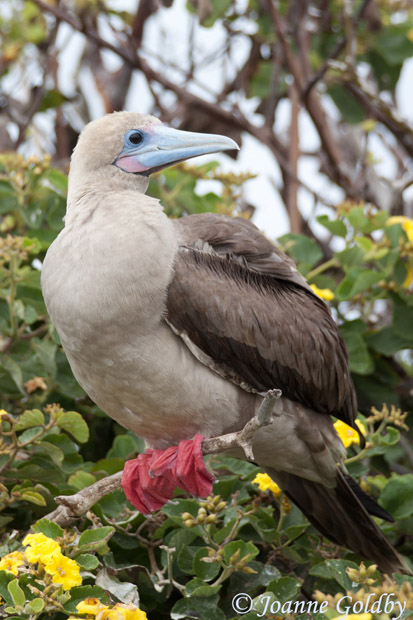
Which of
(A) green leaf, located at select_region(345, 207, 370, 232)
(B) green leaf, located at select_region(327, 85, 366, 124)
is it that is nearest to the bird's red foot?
(A) green leaf, located at select_region(345, 207, 370, 232)

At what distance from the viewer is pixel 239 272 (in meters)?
4.32

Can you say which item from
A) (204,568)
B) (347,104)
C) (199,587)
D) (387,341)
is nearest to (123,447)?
(204,568)

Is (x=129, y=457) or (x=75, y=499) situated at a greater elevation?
(x=75, y=499)

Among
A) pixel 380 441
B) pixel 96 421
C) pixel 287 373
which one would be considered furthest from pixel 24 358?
pixel 380 441

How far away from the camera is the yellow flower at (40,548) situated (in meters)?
3.19

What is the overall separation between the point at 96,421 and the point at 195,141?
1.57 meters

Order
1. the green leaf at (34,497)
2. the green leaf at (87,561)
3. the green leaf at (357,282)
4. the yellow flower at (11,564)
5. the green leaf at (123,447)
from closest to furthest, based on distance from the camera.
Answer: the yellow flower at (11,564) → the green leaf at (87,561) → the green leaf at (34,497) → the green leaf at (123,447) → the green leaf at (357,282)

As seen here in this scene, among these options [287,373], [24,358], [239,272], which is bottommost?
[24,358]

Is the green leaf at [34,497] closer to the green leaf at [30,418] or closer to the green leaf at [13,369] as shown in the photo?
the green leaf at [30,418]

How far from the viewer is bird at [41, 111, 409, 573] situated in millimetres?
3938

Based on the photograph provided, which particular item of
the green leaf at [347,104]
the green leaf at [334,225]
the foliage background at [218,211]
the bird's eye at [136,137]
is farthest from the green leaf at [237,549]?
the green leaf at [347,104]

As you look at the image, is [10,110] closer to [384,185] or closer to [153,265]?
[384,185]

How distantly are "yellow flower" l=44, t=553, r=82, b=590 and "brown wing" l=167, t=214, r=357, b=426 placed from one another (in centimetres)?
113

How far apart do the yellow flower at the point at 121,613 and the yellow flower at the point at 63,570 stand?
5.5 inches
